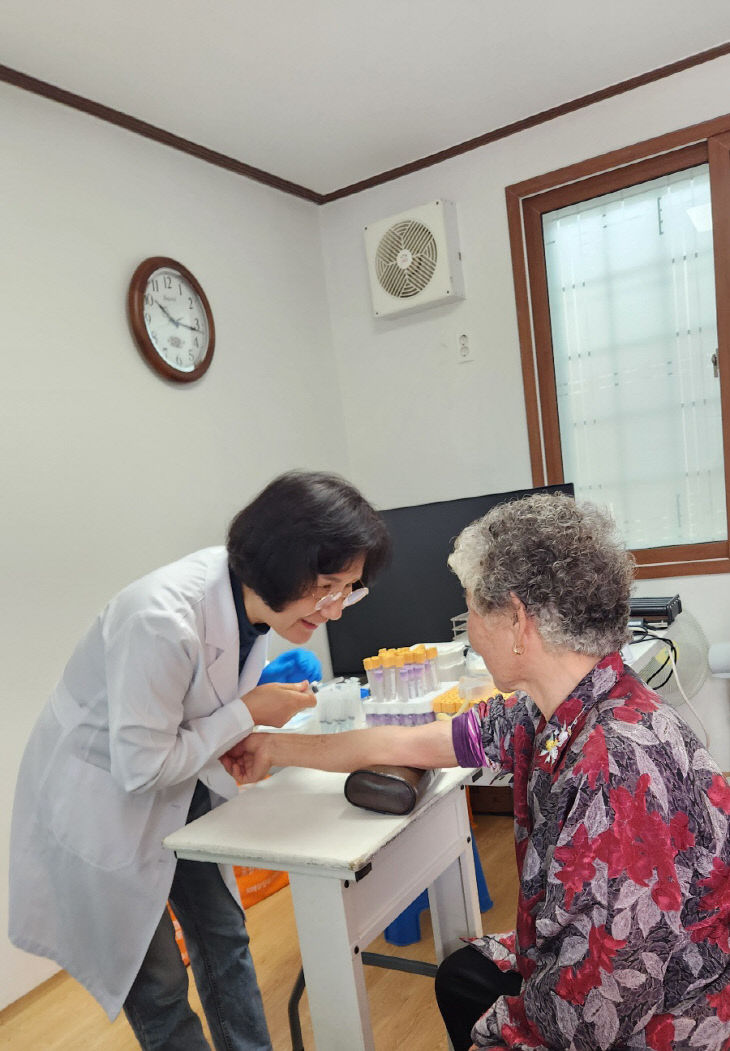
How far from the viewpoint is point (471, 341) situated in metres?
3.39

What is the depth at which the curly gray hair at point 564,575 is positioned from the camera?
1150 millimetres

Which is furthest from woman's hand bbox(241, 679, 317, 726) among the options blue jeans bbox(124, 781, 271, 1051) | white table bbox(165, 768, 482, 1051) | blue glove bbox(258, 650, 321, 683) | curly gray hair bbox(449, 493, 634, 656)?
blue glove bbox(258, 650, 321, 683)

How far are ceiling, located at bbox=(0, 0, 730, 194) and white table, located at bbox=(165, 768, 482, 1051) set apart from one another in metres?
2.01

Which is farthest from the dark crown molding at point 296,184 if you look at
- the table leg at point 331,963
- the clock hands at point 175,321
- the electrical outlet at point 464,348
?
the table leg at point 331,963

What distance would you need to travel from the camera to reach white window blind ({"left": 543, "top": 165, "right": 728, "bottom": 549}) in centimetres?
305

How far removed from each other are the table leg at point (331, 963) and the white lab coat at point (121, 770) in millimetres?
312

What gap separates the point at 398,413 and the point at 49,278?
1602 mm

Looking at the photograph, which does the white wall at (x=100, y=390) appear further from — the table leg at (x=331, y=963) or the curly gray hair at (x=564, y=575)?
the curly gray hair at (x=564, y=575)

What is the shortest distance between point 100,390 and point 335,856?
1.86 meters

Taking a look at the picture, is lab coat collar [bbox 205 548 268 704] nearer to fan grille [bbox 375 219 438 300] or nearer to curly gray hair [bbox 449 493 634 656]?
curly gray hair [bbox 449 493 634 656]

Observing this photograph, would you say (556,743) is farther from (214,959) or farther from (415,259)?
(415,259)

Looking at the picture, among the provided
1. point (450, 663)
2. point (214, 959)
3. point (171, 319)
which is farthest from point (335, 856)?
point (171, 319)

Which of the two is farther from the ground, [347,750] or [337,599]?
[337,599]

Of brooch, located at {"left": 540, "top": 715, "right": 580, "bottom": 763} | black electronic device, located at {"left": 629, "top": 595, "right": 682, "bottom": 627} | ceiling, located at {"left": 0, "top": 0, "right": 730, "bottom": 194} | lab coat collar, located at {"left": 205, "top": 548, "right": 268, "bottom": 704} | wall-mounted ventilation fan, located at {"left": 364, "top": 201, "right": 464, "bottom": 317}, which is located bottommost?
black electronic device, located at {"left": 629, "top": 595, "right": 682, "bottom": 627}
